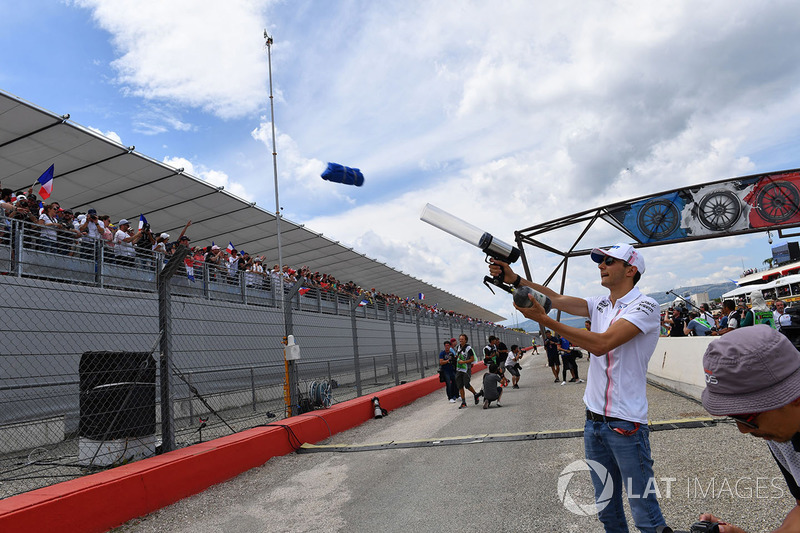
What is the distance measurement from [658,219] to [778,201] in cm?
272

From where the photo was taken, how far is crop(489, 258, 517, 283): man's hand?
304 centimetres

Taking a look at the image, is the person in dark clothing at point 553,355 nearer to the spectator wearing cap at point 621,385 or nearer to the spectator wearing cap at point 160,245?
the spectator wearing cap at point 160,245

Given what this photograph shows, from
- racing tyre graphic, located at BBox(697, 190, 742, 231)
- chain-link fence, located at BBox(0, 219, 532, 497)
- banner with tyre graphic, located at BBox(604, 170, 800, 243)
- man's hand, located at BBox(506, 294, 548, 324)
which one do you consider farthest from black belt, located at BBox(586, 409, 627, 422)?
racing tyre graphic, located at BBox(697, 190, 742, 231)

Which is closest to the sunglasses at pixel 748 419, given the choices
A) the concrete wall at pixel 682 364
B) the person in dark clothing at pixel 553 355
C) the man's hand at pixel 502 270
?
the man's hand at pixel 502 270

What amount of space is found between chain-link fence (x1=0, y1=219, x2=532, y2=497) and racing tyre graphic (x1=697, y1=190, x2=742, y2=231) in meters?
9.13

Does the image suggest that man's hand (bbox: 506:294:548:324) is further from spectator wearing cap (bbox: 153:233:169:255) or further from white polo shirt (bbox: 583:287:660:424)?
spectator wearing cap (bbox: 153:233:169:255)

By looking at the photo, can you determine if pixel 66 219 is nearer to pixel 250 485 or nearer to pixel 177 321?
pixel 177 321

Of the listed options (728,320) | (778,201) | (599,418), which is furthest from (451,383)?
(599,418)

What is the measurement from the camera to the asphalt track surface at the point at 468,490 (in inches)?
159

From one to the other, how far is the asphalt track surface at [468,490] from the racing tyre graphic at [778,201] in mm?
7550

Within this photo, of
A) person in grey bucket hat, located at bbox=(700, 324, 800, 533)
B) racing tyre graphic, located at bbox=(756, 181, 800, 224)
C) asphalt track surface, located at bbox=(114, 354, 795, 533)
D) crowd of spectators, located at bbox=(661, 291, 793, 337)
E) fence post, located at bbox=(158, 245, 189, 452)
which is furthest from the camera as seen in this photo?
racing tyre graphic, located at bbox=(756, 181, 800, 224)

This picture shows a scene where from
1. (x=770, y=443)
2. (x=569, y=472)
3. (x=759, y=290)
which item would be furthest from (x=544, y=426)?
(x=759, y=290)

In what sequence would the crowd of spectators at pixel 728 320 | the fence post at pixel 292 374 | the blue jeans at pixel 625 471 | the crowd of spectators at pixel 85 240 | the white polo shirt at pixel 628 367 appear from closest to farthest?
1. the blue jeans at pixel 625 471
2. the white polo shirt at pixel 628 367
3. the crowd of spectators at pixel 85 240
4. the fence post at pixel 292 374
5. the crowd of spectators at pixel 728 320

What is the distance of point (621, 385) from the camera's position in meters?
2.65
